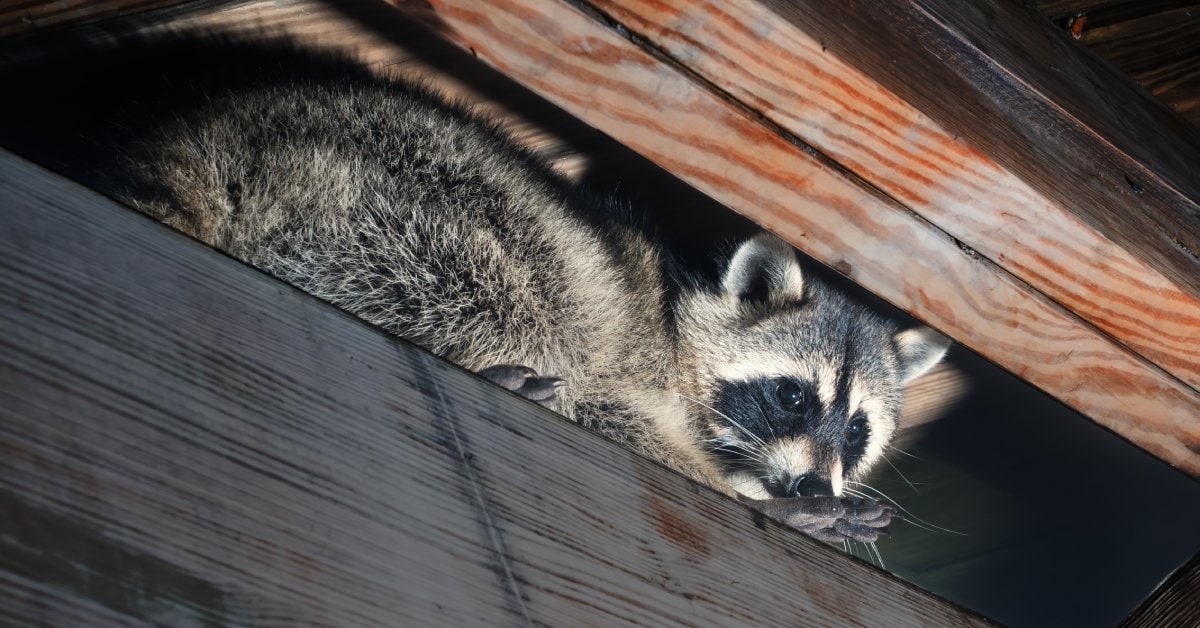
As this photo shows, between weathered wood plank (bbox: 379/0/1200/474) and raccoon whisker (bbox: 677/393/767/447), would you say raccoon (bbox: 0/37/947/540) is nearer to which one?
raccoon whisker (bbox: 677/393/767/447)

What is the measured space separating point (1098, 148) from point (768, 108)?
2.01 feet

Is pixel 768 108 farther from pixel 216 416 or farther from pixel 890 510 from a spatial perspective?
pixel 890 510

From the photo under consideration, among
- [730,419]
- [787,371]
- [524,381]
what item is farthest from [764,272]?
[524,381]

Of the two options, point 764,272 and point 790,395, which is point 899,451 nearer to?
point 790,395

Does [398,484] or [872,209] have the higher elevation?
[872,209]

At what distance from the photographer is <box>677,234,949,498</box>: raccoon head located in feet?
8.36

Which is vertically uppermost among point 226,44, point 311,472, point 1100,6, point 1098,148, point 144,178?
point 1100,6

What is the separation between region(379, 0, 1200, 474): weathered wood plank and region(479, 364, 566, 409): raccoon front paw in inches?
21.4

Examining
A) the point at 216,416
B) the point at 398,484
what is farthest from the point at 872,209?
the point at 216,416

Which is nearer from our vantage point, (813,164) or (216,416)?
(216,416)

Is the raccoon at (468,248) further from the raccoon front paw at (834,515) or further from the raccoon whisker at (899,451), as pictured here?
the raccoon whisker at (899,451)

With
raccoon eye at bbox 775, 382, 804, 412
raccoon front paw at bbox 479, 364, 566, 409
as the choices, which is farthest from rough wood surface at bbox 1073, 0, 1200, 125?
raccoon front paw at bbox 479, 364, 566, 409

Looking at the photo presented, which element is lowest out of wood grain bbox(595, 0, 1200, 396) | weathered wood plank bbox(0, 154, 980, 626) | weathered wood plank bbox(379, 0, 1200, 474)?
weathered wood plank bbox(0, 154, 980, 626)

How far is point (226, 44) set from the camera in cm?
177
